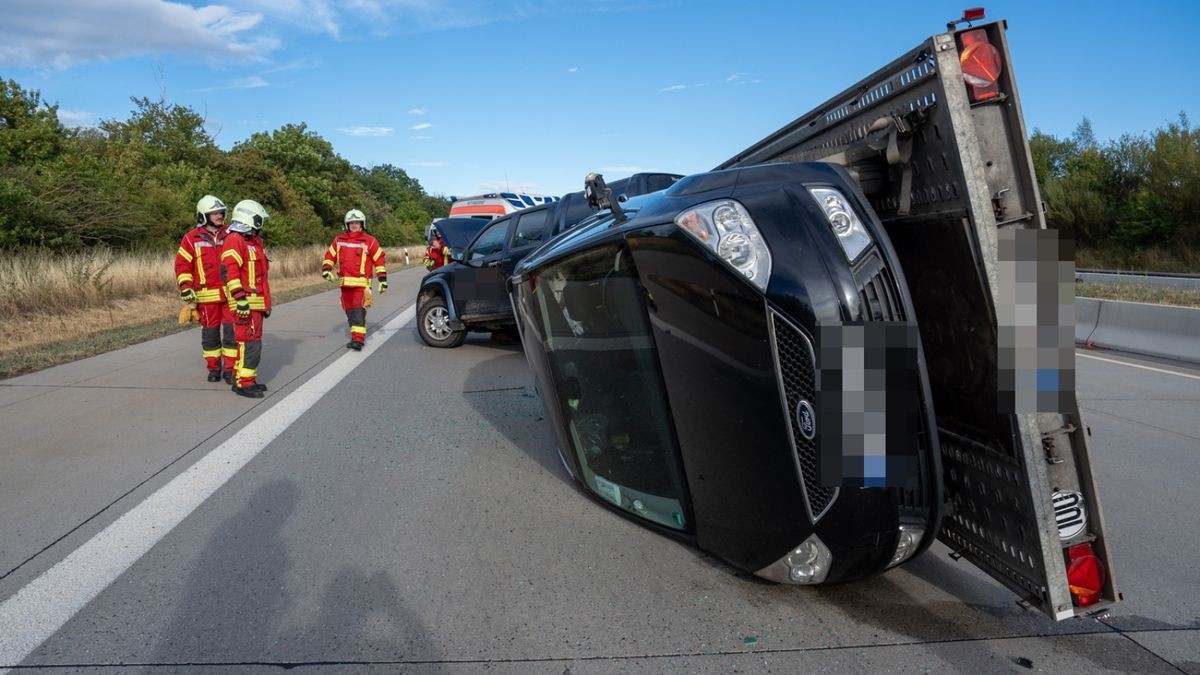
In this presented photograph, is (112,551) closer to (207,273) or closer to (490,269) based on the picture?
(207,273)

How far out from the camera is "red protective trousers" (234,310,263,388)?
7.62 meters

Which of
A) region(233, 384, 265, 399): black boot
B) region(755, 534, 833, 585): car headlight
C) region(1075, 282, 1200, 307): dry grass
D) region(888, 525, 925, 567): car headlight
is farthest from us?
region(1075, 282, 1200, 307): dry grass

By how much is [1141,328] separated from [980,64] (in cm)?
1066

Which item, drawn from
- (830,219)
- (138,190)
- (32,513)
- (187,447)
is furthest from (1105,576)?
(138,190)

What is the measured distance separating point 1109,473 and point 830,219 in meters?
3.86

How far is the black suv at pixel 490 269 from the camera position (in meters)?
9.79

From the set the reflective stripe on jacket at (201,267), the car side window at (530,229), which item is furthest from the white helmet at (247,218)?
the car side window at (530,229)

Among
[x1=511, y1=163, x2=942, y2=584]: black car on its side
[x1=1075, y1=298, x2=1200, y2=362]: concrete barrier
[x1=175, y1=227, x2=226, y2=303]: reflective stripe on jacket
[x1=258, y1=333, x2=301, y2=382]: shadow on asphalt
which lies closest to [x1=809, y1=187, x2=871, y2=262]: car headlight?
[x1=511, y1=163, x2=942, y2=584]: black car on its side

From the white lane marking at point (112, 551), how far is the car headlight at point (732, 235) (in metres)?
2.86

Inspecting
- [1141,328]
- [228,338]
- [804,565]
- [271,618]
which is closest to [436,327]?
[228,338]

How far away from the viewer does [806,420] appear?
2541 mm

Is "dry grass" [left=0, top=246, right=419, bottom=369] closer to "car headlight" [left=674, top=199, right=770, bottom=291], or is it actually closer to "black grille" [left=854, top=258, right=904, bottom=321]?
"car headlight" [left=674, top=199, right=770, bottom=291]

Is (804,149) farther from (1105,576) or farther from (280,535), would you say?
(280,535)

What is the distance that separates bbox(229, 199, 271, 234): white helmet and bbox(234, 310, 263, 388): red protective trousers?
2.72 ft
